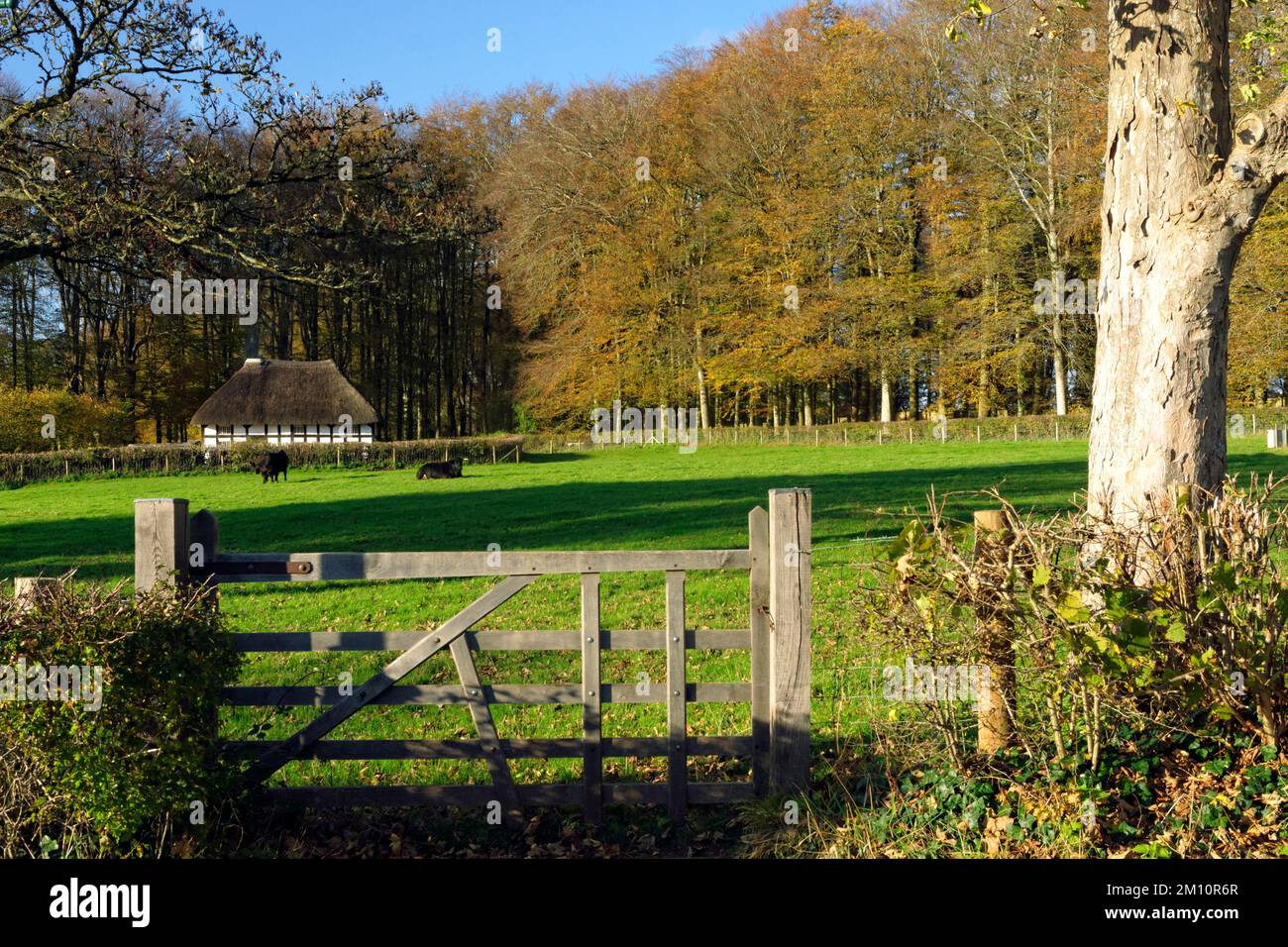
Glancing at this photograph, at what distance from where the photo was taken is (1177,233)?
232 inches

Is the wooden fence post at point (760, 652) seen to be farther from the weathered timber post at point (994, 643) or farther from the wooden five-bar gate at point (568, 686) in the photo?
the weathered timber post at point (994, 643)

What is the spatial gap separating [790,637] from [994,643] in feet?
3.39

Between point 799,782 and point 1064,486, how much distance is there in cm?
1662

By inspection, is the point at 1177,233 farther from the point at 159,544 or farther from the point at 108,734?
→ the point at 108,734

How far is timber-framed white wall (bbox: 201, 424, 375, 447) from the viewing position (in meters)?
47.7

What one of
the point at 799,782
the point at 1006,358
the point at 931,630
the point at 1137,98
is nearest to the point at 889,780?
the point at 799,782

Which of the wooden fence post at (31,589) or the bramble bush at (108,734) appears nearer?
the bramble bush at (108,734)

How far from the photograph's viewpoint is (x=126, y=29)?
45.1ft

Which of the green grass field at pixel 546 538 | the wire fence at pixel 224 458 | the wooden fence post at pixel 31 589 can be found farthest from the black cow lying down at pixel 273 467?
the wooden fence post at pixel 31 589

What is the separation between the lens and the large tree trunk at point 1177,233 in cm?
583

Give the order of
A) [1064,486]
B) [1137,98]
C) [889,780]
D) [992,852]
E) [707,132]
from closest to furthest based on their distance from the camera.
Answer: [992,852]
[889,780]
[1137,98]
[1064,486]
[707,132]

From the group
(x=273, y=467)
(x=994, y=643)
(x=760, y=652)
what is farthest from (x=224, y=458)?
(x=994, y=643)

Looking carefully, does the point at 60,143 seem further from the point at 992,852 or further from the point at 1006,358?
the point at 1006,358

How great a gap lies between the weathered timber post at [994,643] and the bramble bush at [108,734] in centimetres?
362
